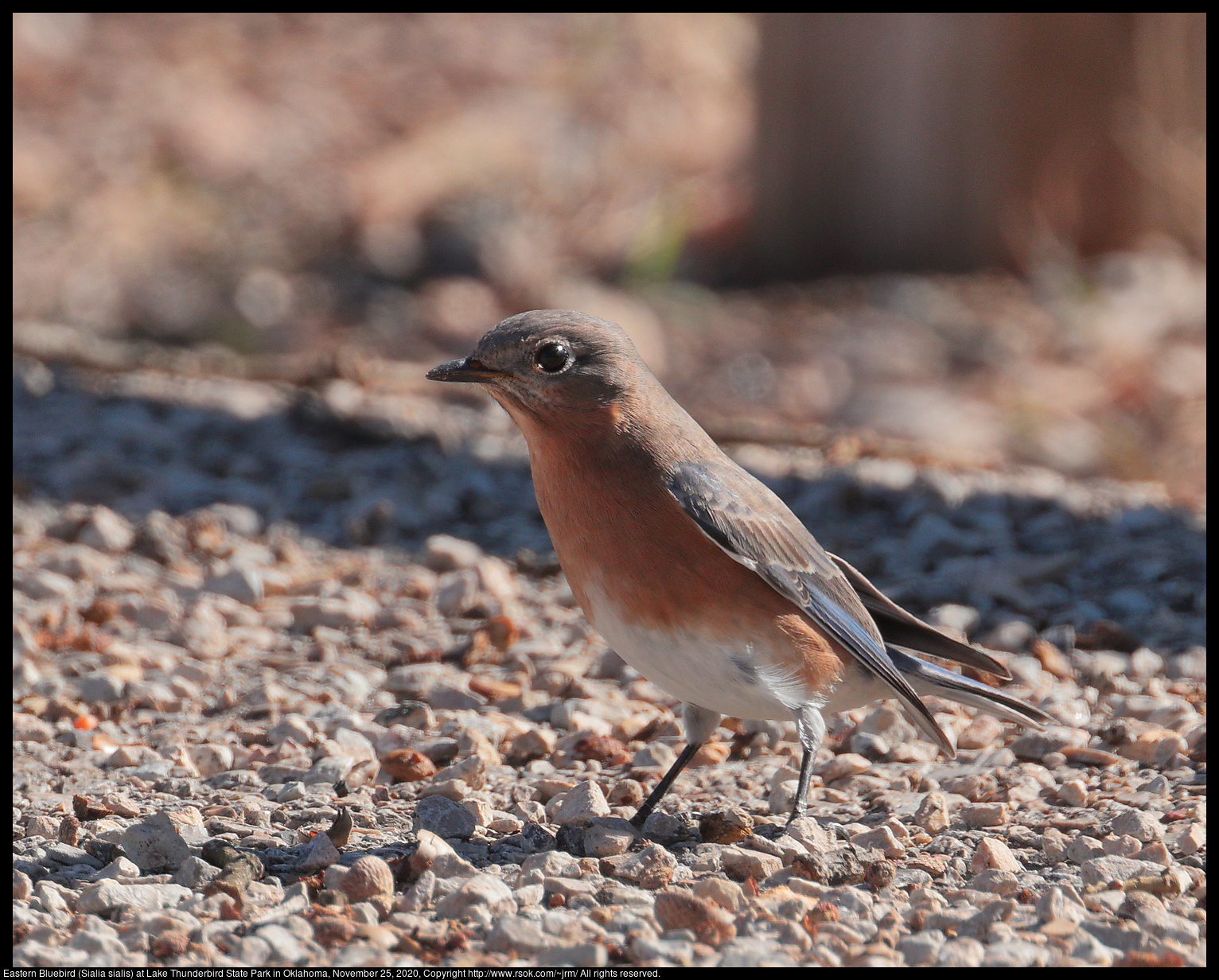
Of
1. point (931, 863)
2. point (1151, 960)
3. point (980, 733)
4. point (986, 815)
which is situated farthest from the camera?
point (980, 733)

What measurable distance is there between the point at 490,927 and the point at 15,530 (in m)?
3.10

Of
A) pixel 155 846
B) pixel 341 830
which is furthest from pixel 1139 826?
pixel 155 846

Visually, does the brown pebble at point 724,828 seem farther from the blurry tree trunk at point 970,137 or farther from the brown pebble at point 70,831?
the blurry tree trunk at point 970,137

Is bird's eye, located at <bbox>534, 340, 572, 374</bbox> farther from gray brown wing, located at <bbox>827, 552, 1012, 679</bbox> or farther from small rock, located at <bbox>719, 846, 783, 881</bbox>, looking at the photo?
small rock, located at <bbox>719, 846, 783, 881</bbox>

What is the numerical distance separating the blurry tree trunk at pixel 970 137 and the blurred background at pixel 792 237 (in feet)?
0.05

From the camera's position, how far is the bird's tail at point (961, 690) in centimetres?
349

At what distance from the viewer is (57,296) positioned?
8.66 m

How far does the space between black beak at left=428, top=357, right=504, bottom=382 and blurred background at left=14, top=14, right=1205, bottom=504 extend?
4.16 m

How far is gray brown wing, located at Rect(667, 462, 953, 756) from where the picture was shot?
129 inches

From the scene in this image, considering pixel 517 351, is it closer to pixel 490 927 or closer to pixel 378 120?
pixel 490 927

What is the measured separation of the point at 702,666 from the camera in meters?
3.21

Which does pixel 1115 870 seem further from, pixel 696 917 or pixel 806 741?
pixel 696 917

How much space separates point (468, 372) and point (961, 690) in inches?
55.8

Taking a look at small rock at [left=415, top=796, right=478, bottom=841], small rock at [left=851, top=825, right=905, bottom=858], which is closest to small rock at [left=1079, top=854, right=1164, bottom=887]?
small rock at [left=851, top=825, right=905, bottom=858]
